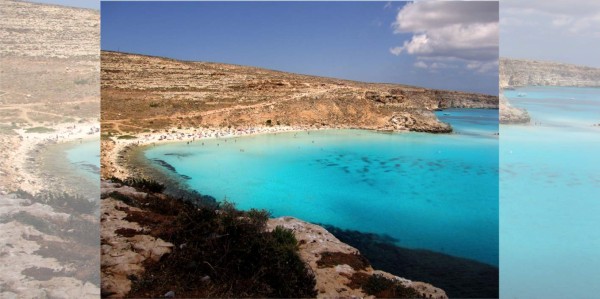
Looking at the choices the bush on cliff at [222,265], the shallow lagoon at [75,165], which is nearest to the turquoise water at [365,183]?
the shallow lagoon at [75,165]

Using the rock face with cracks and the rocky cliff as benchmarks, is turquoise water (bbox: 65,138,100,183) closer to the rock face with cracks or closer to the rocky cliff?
the rock face with cracks

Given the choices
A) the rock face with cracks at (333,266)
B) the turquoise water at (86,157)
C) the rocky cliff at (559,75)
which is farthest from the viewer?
the rocky cliff at (559,75)

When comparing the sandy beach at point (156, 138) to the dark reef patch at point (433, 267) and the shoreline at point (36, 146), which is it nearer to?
the shoreline at point (36, 146)

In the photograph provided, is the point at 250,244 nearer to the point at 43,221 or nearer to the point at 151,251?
the point at 151,251

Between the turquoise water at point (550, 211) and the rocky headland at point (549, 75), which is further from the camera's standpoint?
the rocky headland at point (549, 75)

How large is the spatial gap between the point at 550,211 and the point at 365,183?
5382mm

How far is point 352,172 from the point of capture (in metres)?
12.9

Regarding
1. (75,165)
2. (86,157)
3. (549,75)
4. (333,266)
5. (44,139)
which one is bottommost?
(333,266)

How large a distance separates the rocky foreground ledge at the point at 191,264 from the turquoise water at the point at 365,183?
2.60 metres

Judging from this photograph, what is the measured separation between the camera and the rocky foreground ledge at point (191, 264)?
13.5 feet

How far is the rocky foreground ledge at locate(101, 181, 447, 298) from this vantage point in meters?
4.12

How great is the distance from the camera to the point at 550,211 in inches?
464

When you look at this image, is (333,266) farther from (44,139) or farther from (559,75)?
(559,75)

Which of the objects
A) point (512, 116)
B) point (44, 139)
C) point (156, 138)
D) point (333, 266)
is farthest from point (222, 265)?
point (512, 116)
